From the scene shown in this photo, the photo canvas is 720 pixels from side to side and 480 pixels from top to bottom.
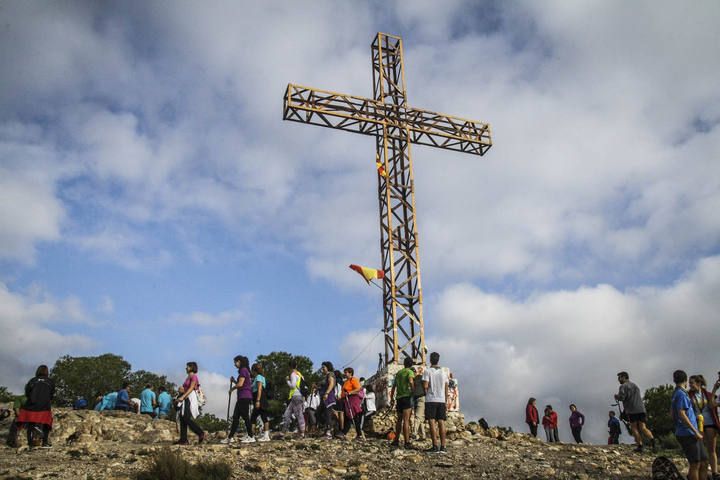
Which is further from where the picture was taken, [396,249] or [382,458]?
[396,249]

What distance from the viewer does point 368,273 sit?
16.9m

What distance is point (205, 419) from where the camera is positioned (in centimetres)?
4709

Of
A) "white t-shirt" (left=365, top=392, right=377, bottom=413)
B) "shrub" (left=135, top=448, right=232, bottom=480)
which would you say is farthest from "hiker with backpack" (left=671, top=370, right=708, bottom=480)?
"white t-shirt" (left=365, top=392, right=377, bottom=413)

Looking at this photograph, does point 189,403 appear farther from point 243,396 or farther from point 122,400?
point 122,400

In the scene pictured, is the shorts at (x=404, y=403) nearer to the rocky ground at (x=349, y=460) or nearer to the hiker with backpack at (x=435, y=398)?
the hiker with backpack at (x=435, y=398)

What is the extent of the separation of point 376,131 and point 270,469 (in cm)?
1177

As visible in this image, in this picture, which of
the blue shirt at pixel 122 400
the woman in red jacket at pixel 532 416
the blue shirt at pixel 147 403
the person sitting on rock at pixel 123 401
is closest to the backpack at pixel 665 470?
the woman in red jacket at pixel 532 416

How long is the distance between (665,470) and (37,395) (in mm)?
11274

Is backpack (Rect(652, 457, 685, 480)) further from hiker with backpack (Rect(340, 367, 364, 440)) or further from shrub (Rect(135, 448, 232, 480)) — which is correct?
shrub (Rect(135, 448, 232, 480))

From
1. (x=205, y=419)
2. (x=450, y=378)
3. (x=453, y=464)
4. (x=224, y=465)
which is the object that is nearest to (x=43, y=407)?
(x=224, y=465)

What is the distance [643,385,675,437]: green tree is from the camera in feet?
119

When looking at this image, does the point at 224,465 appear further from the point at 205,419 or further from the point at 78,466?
the point at 205,419

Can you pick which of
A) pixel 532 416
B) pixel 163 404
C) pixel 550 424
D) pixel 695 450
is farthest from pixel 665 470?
pixel 163 404

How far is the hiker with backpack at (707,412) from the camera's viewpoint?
9.28 metres
